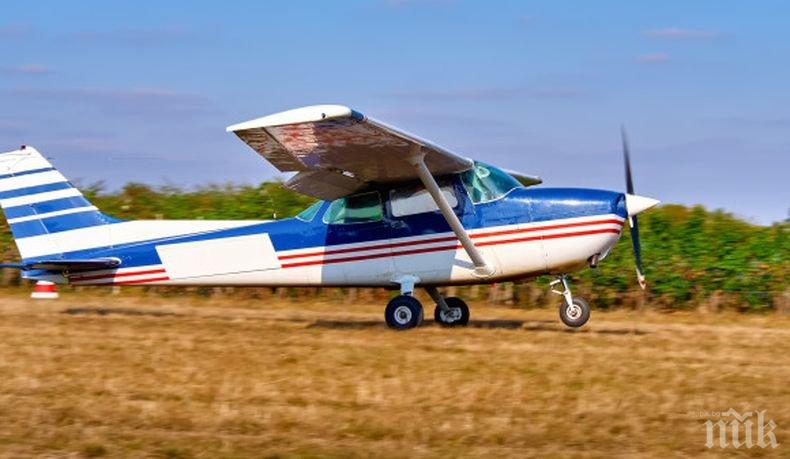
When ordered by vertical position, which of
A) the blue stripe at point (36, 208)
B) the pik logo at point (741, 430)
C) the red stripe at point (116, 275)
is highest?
the blue stripe at point (36, 208)

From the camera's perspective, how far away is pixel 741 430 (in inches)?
282

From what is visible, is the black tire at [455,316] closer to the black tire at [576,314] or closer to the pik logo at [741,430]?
the black tire at [576,314]

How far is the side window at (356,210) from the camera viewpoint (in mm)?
13039

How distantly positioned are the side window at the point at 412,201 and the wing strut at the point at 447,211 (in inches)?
9.8

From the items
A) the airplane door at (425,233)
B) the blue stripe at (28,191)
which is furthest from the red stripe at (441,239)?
the blue stripe at (28,191)

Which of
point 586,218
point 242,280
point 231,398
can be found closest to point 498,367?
point 231,398

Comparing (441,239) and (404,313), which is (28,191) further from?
(441,239)

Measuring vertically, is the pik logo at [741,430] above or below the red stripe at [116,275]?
below

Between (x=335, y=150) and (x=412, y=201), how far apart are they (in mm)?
1497

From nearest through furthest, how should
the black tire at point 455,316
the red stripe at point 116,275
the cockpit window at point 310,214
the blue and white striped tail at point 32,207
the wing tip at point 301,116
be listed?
1. the wing tip at point 301,116
2. the cockpit window at point 310,214
3. the black tire at point 455,316
4. the red stripe at point 116,275
5. the blue and white striped tail at point 32,207

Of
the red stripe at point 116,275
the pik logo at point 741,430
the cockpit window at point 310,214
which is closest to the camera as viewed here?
the pik logo at point 741,430

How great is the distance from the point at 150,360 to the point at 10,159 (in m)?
5.56

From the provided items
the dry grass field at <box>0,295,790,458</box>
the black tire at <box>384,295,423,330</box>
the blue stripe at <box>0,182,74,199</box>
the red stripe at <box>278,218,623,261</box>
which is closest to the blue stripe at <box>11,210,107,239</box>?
the blue stripe at <box>0,182,74,199</box>

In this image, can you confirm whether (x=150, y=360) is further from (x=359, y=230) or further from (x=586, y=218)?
(x=586, y=218)
